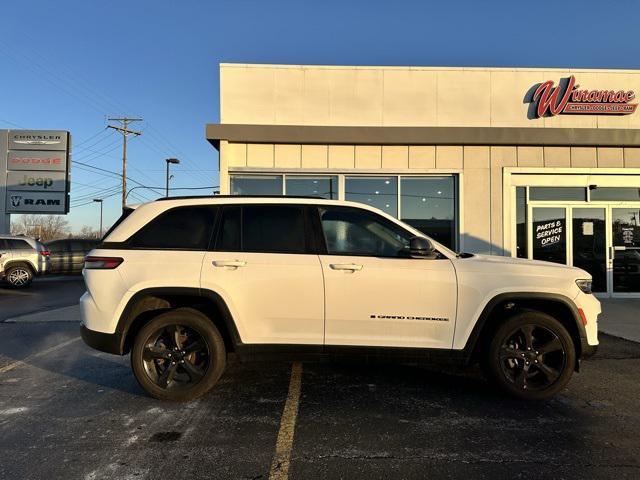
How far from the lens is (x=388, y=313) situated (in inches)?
172

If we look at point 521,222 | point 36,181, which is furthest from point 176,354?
point 36,181

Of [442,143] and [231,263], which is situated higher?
[442,143]

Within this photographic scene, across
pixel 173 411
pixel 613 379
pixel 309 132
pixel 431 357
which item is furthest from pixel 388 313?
pixel 309 132

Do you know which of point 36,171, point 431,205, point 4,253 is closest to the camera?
point 431,205

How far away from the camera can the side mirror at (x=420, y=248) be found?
4301 millimetres

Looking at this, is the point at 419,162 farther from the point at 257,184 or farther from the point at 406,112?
the point at 257,184

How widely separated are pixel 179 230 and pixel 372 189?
6.89 m

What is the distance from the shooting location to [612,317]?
8.95 m

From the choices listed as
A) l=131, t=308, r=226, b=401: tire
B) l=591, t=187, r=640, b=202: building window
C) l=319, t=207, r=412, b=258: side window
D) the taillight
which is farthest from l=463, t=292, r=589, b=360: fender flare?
l=591, t=187, r=640, b=202: building window

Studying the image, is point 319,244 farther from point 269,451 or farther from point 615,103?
point 615,103

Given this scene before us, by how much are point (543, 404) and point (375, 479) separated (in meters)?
2.23

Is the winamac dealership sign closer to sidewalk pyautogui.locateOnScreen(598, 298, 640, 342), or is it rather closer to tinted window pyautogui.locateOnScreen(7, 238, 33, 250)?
tinted window pyautogui.locateOnScreen(7, 238, 33, 250)

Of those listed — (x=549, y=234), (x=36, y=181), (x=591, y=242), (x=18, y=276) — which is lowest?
(x=18, y=276)

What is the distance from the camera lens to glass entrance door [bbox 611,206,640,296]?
437 inches
